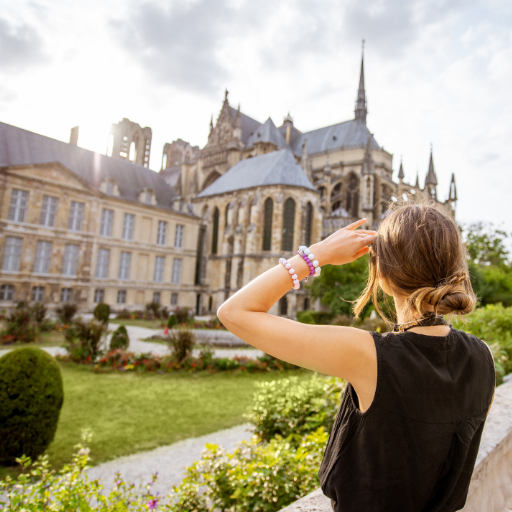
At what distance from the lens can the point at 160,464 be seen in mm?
4914

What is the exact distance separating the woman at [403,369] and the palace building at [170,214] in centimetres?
1768

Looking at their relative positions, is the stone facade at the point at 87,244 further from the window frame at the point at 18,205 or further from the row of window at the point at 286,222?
the row of window at the point at 286,222

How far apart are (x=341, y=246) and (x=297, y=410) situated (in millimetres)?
4320

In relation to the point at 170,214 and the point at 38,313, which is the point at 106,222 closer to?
the point at 170,214

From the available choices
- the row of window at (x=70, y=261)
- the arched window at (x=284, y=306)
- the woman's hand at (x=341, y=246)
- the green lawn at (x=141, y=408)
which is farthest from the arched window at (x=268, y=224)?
the woman's hand at (x=341, y=246)

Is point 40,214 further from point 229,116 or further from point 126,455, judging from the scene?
point 229,116

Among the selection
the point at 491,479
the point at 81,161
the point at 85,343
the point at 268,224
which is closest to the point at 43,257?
the point at 81,161

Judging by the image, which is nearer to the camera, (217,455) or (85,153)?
(217,455)

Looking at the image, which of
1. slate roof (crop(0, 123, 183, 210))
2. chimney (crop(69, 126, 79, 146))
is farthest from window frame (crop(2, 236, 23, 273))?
chimney (crop(69, 126, 79, 146))

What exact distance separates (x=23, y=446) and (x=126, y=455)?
49.9 inches

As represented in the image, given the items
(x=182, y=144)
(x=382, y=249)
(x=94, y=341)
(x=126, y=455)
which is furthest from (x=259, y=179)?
(x=182, y=144)

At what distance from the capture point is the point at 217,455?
3512mm

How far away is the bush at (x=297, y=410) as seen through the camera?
481cm

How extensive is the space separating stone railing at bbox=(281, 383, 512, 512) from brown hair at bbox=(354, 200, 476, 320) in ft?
4.22
